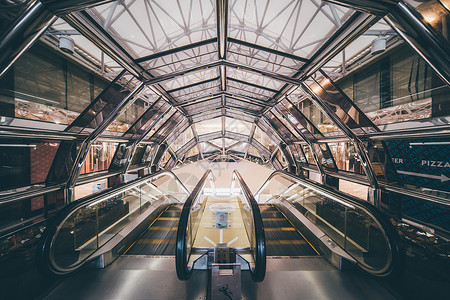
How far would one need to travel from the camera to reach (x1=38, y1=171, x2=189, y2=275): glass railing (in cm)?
267

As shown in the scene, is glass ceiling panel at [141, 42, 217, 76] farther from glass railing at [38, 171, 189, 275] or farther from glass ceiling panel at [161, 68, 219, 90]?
glass railing at [38, 171, 189, 275]

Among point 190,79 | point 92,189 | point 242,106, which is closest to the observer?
point 190,79

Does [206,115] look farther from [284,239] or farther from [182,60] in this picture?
[284,239]

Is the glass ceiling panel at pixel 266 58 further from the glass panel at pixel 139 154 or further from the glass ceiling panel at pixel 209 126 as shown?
the glass ceiling panel at pixel 209 126

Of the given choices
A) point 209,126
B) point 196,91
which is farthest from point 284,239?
point 209,126

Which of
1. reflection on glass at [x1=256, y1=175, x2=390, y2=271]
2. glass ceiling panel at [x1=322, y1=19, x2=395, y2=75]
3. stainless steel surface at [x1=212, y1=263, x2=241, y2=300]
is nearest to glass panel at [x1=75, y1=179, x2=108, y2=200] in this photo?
stainless steel surface at [x1=212, y1=263, x2=241, y2=300]

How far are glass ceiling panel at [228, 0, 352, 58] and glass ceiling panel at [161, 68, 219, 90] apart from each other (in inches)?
80.8

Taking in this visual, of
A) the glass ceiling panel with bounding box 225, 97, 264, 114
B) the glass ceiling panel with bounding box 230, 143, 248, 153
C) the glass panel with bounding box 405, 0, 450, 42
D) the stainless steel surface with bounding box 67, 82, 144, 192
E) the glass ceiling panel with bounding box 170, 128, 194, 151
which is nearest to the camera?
the glass panel with bounding box 405, 0, 450, 42

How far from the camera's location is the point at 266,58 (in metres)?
4.78

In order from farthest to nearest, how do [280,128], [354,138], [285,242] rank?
1. [280,128]
2. [354,138]
3. [285,242]

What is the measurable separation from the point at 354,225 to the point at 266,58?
173 inches

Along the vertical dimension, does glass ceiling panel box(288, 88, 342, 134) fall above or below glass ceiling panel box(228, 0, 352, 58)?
below

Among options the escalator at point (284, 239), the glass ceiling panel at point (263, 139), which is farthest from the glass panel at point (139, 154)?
the glass ceiling panel at point (263, 139)

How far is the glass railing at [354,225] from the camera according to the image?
9.06 ft
